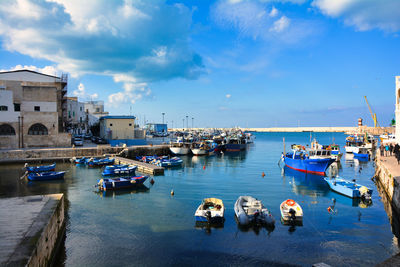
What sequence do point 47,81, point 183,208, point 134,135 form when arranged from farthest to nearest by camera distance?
1. point 134,135
2. point 47,81
3. point 183,208

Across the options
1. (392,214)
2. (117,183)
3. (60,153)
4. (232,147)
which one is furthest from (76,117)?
(392,214)

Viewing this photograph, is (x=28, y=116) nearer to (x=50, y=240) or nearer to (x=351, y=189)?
(x=50, y=240)

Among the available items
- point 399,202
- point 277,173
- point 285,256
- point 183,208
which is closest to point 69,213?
point 183,208

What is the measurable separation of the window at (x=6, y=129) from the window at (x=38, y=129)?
2604mm

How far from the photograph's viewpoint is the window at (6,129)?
46.0 m

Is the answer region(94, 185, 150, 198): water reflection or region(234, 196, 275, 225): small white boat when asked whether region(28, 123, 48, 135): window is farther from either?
region(234, 196, 275, 225): small white boat

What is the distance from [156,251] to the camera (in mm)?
14773

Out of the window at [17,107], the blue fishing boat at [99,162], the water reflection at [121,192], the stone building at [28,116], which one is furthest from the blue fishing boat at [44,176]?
the window at [17,107]

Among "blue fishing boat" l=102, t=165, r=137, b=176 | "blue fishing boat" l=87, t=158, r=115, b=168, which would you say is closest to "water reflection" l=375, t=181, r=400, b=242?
"blue fishing boat" l=102, t=165, r=137, b=176

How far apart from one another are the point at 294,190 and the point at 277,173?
36.4 ft

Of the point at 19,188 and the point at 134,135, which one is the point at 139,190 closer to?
the point at 19,188

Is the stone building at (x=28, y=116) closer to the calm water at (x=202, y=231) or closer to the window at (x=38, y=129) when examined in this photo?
the window at (x=38, y=129)

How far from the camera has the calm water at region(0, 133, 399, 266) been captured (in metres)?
14.2

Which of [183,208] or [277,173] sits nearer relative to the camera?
[183,208]
